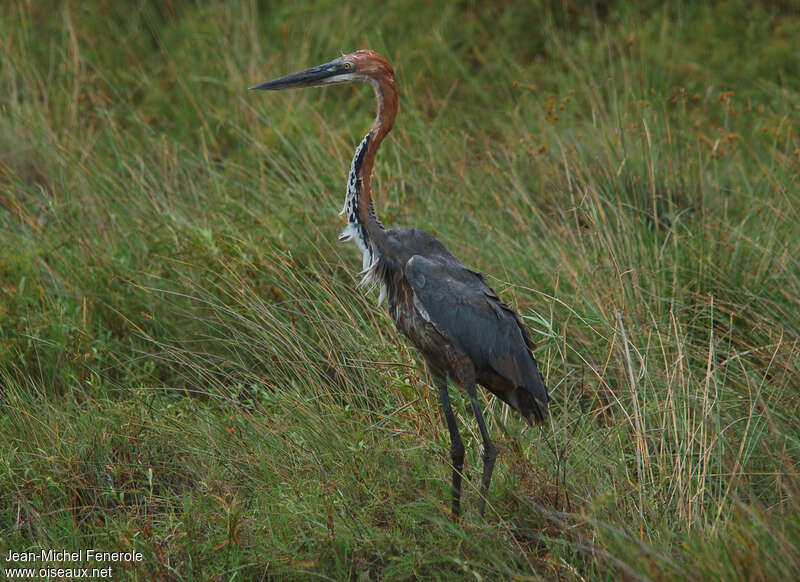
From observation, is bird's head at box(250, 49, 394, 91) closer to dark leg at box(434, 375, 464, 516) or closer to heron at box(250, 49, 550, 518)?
heron at box(250, 49, 550, 518)

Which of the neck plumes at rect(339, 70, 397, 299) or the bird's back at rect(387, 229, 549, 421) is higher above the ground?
the neck plumes at rect(339, 70, 397, 299)

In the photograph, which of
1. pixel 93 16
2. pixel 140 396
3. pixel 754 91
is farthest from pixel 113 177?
pixel 754 91

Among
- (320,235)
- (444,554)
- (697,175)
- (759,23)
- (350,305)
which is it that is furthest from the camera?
(759,23)

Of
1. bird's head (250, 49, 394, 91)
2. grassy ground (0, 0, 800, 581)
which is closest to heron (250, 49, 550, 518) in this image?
grassy ground (0, 0, 800, 581)

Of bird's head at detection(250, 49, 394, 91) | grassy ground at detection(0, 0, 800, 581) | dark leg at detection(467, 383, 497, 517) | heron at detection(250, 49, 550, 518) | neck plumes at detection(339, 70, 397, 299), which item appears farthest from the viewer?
bird's head at detection(250, 49, 394, 91)

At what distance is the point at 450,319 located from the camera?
3.63 m

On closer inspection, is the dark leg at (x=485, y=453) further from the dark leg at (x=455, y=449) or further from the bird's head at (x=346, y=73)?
→ the bird's head at (x=346, y=73)

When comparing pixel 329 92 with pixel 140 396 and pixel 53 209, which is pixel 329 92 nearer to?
pixel 53 209

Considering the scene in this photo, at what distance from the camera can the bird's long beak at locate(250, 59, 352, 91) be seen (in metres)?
4.07

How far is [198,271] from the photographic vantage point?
461cm

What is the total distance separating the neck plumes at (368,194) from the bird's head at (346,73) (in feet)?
0.08

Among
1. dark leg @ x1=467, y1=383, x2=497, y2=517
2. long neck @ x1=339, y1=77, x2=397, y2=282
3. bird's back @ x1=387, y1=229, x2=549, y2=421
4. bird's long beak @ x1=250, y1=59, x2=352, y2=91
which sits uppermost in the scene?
bird's long beak @ x1=250, y1=59, x2=352, y2=91

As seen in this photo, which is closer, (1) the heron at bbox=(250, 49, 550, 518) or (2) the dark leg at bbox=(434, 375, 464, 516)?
(2) the dark leg at bbox=(434, 375, 464, 516)

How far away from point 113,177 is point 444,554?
3.37 meters
